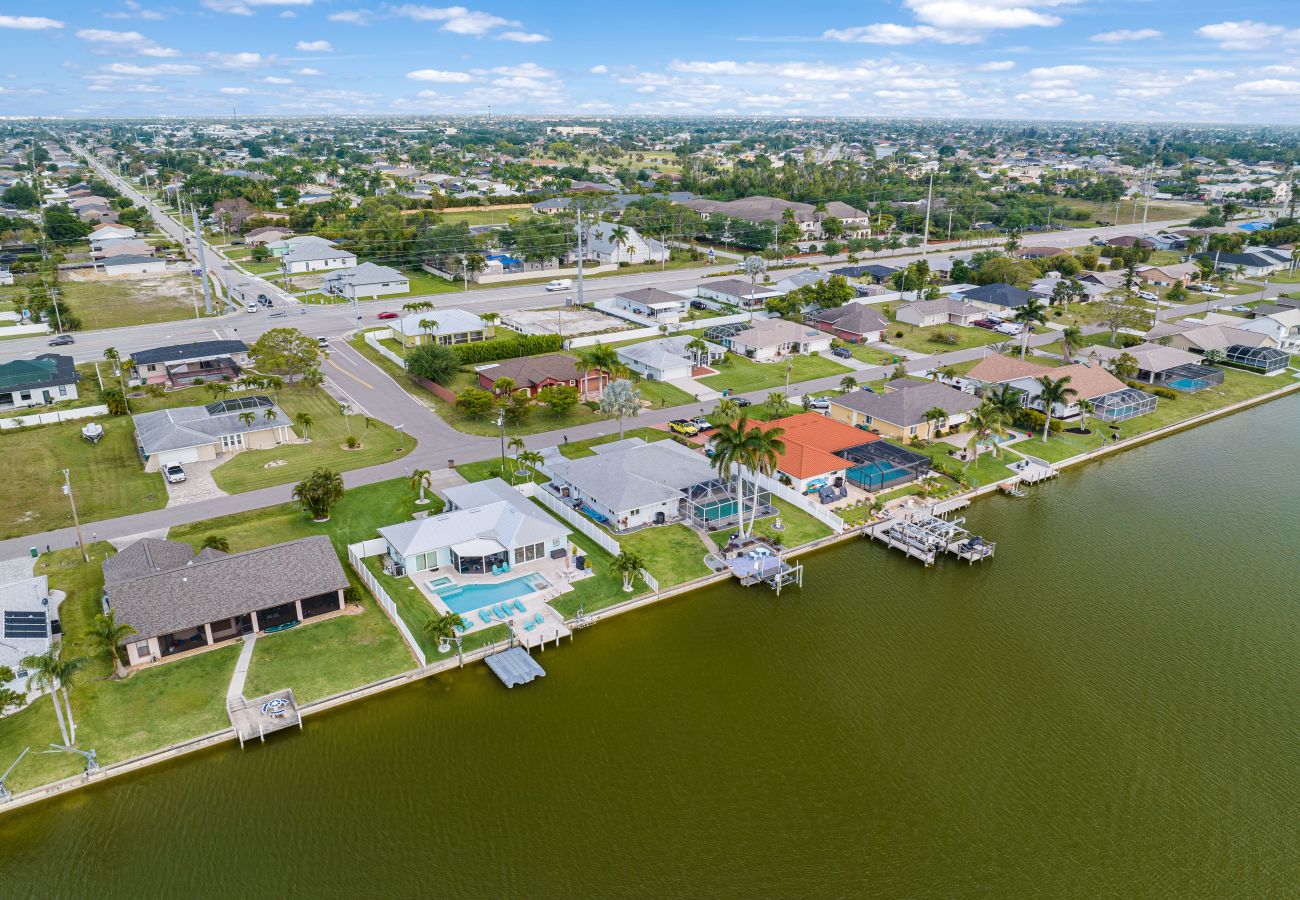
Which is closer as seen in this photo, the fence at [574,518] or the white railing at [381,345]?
the fence at [574,518]

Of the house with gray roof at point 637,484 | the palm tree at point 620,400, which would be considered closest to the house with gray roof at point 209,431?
the house with gray roof at point 637,484

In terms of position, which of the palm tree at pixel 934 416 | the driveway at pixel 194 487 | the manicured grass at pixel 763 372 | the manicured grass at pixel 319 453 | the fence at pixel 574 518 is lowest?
the fence at pixel 574 518

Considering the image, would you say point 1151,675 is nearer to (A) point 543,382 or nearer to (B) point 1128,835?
(B) point 1128,835

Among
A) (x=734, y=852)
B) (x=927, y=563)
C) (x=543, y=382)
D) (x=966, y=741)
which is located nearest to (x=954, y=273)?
(x=543, y=382)

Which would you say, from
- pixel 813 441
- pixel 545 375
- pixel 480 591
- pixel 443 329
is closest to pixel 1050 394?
pixel 813 441

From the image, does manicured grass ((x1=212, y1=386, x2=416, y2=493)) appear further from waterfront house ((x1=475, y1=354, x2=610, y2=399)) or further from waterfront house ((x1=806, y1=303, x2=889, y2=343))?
waterfront house ((x1=806, y1=303, x2=889, y2=343))

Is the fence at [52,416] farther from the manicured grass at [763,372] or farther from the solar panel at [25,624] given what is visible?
the manicured grass at [763,372]
